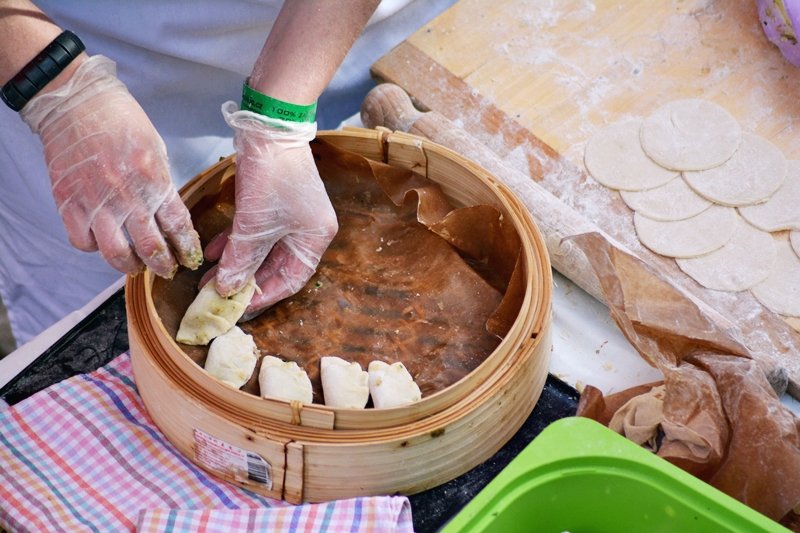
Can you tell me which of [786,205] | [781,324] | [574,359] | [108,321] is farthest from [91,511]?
[786,205]

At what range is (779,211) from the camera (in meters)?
2.05

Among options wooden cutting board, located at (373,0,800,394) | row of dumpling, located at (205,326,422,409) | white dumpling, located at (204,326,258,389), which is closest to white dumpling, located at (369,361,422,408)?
row of dumpling, located at (205,326,422,409)

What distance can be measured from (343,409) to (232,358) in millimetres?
315

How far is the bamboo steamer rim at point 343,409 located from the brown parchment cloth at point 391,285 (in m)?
0.06

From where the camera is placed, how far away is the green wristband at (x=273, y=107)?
64.4 inches

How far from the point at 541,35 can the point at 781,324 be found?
3.55ft

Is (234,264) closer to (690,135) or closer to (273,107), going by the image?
(273,107)

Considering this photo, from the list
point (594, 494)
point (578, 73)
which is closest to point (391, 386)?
point (594, 494)

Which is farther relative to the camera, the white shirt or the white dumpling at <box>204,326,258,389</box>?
the white shirt

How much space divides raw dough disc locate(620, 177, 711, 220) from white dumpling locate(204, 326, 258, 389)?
38.9 inches

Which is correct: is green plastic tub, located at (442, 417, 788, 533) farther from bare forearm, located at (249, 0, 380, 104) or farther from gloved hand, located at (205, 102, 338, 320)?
bare forearm, located at (249, 0, 380, 104)

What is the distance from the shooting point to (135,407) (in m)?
1.67

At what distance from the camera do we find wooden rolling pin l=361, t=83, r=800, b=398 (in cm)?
176

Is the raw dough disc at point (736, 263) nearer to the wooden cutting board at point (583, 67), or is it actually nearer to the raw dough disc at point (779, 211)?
the raw dough disc at point (779, 211)
